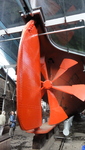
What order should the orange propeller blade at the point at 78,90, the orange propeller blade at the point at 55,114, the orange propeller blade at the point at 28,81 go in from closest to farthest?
1. the orange propeller blade at the point at 28,81
2. the orange propeller blade at the point at 55,114
3. the orange propeller blade at the point at 78,90

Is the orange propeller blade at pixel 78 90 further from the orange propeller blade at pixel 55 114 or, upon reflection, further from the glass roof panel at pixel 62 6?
the glass roof panel at pixel 62 6

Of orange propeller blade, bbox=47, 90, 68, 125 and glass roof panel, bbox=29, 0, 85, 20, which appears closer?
orange propeller blade, bbox=47, 90, 68, 125

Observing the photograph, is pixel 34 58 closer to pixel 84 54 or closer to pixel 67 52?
→ pixel 67 52

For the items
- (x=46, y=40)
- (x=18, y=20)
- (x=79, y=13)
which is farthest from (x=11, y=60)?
(x=79, y=13)

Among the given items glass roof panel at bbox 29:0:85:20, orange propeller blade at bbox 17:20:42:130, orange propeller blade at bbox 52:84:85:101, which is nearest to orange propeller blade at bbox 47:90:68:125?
orange propeller blade at bbox 52:84:85:101

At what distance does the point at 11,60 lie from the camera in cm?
1180

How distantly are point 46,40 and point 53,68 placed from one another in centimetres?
131

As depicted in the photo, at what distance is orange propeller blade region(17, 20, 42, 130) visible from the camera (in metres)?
2.93

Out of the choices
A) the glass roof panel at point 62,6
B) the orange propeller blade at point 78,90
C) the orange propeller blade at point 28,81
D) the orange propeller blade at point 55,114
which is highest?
the glass roof panel at point 62,6

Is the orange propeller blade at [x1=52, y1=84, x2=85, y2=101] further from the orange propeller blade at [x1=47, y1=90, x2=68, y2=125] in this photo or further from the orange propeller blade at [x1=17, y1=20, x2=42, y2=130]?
the orange propeller blade at [x1=17, y1=20, x2=42, y2=130]

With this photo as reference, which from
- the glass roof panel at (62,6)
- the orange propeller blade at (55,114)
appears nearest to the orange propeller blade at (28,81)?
the orange propeller blade at (55,114)

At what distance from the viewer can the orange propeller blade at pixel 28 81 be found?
2.93 metres

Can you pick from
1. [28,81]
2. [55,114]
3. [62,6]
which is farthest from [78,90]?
[62,6]

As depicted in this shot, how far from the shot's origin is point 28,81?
3285 mm
